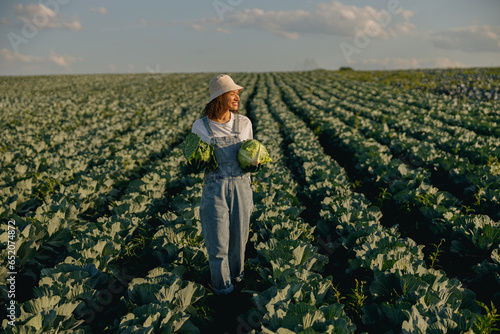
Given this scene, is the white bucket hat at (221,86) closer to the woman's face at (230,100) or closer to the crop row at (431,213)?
the woman's face at (230,100)

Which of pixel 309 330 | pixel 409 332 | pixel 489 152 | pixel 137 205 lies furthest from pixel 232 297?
pixel 489 152

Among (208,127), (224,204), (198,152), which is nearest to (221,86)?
(208,127)

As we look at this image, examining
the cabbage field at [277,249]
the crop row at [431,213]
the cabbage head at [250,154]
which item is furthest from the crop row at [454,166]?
the cabbage head at [250,154]

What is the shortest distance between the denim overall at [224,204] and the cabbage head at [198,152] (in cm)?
10

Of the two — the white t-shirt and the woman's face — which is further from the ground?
the woman's face

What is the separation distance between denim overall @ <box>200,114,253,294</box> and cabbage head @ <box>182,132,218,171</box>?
0.34 feet

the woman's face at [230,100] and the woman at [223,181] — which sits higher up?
the woman's face at [230,100]

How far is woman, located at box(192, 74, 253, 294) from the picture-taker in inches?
129

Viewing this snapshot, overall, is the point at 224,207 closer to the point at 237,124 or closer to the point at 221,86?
the point at 237,124

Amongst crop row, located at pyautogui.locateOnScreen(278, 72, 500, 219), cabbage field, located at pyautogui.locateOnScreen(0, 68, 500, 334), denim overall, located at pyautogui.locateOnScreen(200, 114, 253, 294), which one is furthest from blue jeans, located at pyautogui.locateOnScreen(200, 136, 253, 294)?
crop row, located at pyautogui.locateOnScreen(278, 72, 500, 219)

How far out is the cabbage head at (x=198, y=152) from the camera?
3.09 meters

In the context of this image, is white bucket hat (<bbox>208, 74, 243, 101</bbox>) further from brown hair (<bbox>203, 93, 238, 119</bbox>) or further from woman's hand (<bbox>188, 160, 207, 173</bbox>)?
woman's hand (<bbox>188, 160, 207, 173</bbox>)

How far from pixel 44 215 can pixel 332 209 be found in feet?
15.4

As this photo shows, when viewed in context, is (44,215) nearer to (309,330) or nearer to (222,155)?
(222,155)
